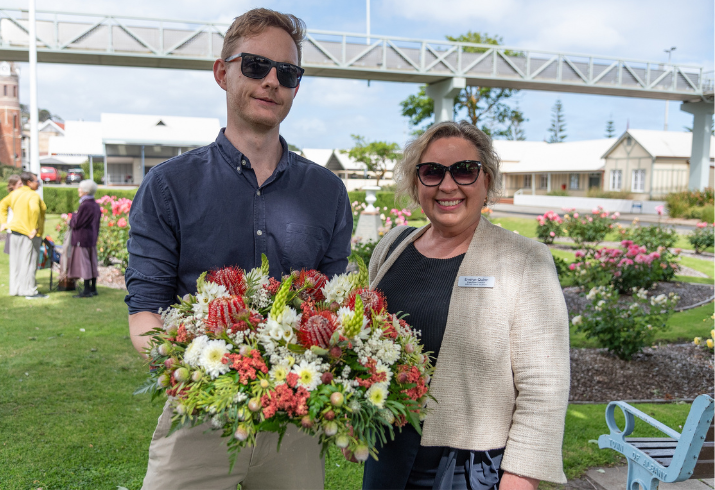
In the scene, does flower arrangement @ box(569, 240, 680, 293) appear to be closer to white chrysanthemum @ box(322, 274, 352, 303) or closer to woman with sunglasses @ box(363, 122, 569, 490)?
woman with sunglasses @ box(363, 122, 569, 490)

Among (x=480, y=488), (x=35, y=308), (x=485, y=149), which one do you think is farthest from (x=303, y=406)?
(x=35, y=308)

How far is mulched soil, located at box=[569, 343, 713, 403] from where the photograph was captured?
225 inches

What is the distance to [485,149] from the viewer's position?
2451 millimetres

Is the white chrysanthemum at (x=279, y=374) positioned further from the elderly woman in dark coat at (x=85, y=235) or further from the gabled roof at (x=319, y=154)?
the gabled roof at (x=319, y=154)

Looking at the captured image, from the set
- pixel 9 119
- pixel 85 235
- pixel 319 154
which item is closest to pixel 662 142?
pixel 319 154

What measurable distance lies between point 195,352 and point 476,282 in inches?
43.8

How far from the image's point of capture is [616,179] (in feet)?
152

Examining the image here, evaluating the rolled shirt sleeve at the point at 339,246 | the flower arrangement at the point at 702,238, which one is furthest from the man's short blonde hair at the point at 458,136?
the flower arrangement at the point at 702,238

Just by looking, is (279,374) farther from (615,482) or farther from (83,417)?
(83,417)

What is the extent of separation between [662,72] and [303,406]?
3525 centimetres

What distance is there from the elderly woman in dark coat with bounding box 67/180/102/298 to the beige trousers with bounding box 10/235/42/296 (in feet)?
1.95

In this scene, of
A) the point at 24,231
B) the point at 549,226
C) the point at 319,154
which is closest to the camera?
the point at 24,231

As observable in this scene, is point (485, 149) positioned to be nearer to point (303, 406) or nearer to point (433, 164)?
point (433, 164)

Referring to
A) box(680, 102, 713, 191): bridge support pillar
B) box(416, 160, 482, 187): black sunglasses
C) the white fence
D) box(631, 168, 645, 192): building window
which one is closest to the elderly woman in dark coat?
box(416, 160, 482, 187): black sunglasses
